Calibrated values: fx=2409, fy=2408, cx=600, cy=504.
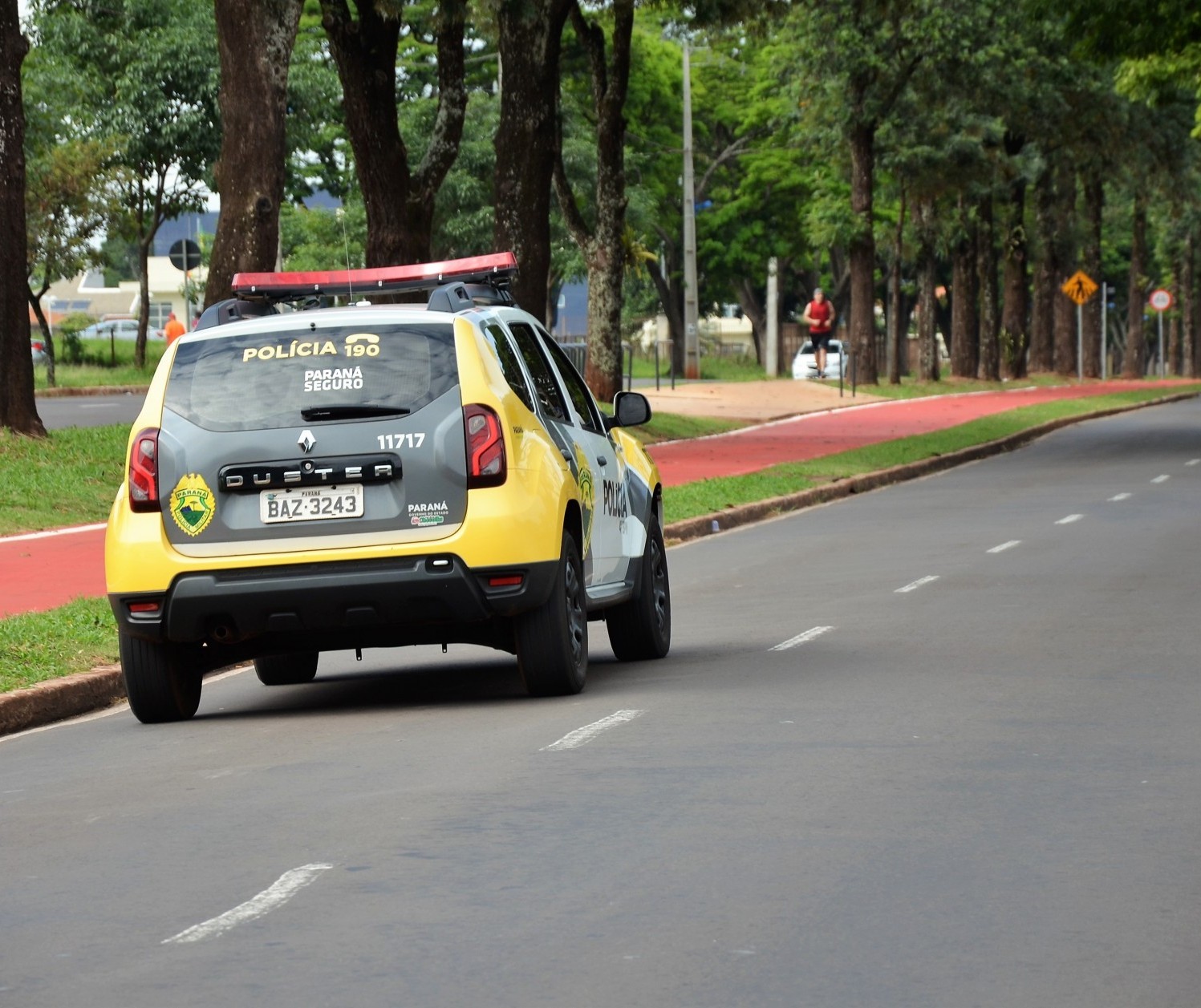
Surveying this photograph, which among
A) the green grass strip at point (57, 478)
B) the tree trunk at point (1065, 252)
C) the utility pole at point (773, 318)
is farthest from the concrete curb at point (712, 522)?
the utility pole at point (773, 318)

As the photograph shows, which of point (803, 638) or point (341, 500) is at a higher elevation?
point (341, 500)

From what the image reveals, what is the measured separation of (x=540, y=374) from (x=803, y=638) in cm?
288

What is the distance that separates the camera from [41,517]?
2147 cm

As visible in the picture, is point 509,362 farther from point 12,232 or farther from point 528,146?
point 528,146

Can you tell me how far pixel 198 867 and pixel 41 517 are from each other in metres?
14.7

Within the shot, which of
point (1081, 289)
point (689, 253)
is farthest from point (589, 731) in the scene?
point (1081, 289)

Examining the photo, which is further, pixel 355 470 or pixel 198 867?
pixel 355 470

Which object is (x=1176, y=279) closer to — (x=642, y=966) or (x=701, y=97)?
(x=701, y=97)

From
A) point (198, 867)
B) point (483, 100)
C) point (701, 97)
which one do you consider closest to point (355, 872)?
point (198, 867)

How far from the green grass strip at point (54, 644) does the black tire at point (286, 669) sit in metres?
0.81

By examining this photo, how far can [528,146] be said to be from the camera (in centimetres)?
3219

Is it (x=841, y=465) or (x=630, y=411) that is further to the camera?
(x=841, y=465)

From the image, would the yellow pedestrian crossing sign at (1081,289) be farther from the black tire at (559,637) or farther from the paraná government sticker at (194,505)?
the paraná government sticker at (194,505)

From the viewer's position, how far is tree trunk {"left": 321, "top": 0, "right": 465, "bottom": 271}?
28359mm
